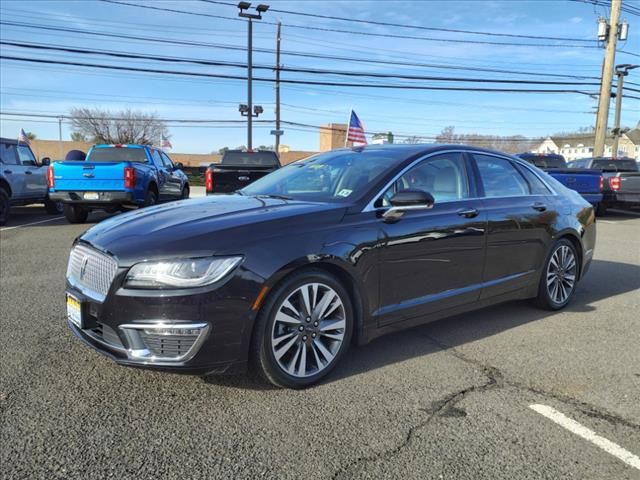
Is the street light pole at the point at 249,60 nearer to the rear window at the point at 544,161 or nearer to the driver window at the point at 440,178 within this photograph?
the rear window at the point at 544,161

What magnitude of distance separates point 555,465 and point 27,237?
32.8ft

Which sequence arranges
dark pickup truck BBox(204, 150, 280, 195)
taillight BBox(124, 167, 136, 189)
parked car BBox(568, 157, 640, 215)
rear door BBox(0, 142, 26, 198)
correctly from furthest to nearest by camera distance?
parked car BBox(568, 157, 640, 215)
rear door BBox(0, 142, 26, 198)
dark pickup truck BBox(204, 150, 280, 195)
taillight BBox(124, 167, 136, 189)

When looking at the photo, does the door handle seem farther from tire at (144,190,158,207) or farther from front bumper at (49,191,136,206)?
tire at (144,190,158,207)

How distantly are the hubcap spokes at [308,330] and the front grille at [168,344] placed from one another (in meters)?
0.52

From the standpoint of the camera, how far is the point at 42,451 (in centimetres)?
255

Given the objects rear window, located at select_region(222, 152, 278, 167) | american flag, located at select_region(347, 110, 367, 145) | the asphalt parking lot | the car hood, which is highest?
american flag, located at select_region(347, 110, 367, 145)

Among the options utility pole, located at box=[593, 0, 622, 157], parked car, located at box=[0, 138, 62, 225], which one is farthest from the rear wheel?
utility pole, located at box=[593, 0, 622, 157]

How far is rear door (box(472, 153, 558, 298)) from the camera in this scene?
439 cm

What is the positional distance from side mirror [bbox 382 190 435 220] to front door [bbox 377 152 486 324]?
2.5 inches

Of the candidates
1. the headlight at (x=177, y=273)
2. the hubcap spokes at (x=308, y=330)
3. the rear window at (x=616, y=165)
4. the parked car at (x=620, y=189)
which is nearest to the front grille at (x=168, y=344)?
the headlight at (x=177, y=273)

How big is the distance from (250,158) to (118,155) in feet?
A: 10.6

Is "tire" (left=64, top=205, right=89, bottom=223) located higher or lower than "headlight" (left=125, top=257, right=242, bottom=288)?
lower

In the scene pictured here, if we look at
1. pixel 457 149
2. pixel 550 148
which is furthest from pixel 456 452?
pixel 550 148

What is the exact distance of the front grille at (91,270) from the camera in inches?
118
